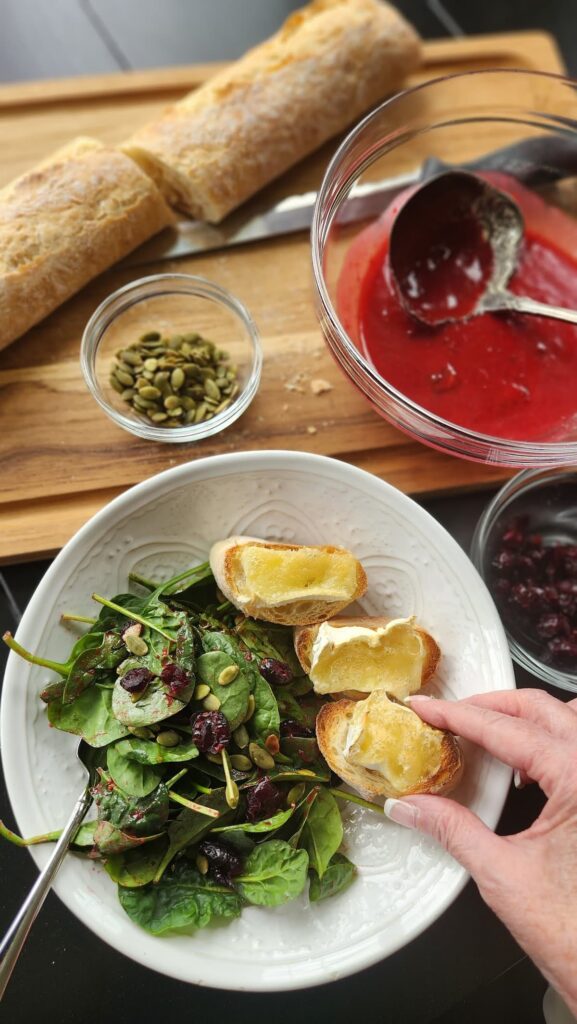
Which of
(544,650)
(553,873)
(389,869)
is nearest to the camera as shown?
(553,873)

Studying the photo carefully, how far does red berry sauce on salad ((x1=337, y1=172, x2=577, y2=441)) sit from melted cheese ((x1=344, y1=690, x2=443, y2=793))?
77 centimetres

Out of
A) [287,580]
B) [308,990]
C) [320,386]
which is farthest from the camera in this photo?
[320,386]

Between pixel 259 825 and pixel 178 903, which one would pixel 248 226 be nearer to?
pixel 259 825

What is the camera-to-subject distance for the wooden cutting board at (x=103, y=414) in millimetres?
2035

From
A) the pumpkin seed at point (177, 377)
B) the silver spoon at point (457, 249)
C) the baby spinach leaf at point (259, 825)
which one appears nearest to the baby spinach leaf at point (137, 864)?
the baby spinach leaf at point (259, 825)

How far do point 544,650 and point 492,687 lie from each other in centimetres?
34

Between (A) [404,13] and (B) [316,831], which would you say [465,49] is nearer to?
(A) [404,13]

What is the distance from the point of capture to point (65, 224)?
6.72 feet

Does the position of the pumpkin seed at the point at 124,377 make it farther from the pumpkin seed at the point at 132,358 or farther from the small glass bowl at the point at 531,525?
the small glass bowl at the point at 531,525

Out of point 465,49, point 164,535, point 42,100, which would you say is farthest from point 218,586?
point 465,49

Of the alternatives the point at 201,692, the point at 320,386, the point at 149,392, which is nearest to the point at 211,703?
the point at 201,692

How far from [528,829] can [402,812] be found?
0.81 feet

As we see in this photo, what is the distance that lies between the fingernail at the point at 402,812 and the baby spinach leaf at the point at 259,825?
0.20 meters

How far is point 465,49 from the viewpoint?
2.54m
